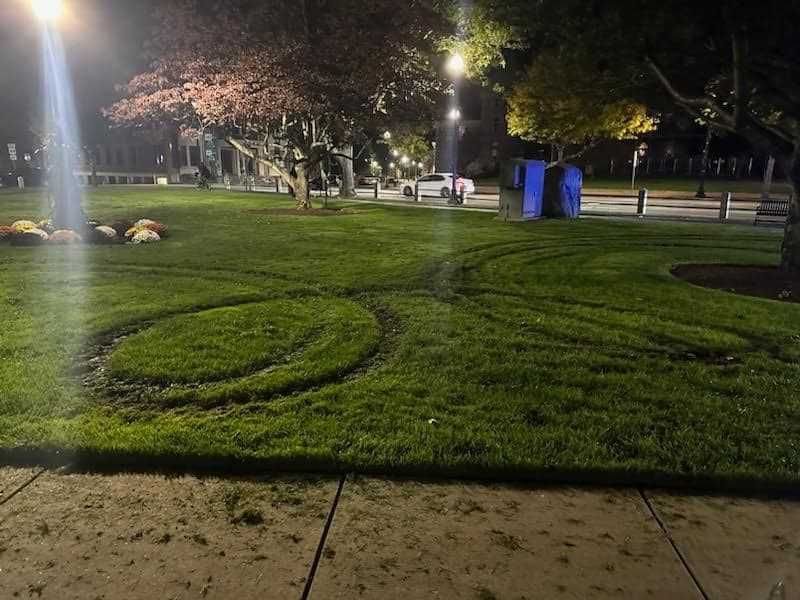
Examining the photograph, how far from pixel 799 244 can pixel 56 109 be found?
57.2ft

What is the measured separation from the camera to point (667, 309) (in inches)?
318

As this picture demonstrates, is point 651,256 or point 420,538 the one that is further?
point 651,256

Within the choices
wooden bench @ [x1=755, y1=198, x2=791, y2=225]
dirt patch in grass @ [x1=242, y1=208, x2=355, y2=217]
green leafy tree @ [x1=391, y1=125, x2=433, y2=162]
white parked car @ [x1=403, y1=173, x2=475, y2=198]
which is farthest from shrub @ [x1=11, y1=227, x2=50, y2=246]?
green leafy tree @ [x1=391, y1=125, x2=433, y2=162]

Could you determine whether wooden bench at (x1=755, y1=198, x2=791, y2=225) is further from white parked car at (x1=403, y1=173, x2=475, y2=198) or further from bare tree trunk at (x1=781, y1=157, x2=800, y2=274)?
white parked car at (x1=403, y1=173, x2=475, y2=198)

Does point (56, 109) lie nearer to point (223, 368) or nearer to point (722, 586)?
point (223, 368)

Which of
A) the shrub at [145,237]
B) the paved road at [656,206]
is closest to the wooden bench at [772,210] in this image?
the paved road at [656,206]

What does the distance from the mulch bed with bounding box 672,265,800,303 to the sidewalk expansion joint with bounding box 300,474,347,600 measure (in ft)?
25.7

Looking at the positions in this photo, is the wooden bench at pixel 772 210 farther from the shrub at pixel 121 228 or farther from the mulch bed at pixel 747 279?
the shrub at pixel 121 228

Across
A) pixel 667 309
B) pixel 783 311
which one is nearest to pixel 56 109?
pixel 667 309

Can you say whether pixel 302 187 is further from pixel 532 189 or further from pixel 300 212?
pixel 532 189

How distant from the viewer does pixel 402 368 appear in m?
5.62

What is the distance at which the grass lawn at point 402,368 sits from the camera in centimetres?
400

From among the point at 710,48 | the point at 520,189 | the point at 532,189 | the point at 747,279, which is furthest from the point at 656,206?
the point at 747,279

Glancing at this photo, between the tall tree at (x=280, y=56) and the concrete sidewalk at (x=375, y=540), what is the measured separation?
1765 centimetres
